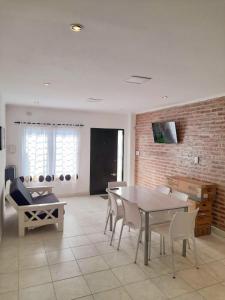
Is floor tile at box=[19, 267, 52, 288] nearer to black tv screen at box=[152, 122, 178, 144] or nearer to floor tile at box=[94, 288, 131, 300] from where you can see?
floor tile at box=[94, 288, 131, 300]

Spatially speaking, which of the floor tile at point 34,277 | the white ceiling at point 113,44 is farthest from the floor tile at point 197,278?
the white ceiling at point 113,44

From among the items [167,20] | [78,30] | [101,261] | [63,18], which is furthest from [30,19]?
[101,261]

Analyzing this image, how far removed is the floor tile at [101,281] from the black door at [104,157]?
12.6 ft

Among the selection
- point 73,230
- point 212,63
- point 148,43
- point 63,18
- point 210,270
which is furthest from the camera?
point 73,230

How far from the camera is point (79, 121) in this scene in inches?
242

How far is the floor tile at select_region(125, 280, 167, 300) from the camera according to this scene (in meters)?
2.24

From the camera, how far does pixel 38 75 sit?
2779 millimetres

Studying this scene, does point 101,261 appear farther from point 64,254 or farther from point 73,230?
point 73,230

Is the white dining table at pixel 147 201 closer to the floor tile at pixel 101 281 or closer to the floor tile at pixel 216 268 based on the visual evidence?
the floor tile at pixel 216 268

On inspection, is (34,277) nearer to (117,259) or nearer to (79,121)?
(117,259)

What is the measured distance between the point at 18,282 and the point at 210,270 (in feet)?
7.28

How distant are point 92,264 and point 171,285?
966mm

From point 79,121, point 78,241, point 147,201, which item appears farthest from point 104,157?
point 147,201

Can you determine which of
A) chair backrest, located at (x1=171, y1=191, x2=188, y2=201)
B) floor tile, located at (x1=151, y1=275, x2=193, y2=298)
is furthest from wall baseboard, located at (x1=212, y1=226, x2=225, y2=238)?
floor tile, located at (x1=151, y1=275, x2=193, y2=298)
